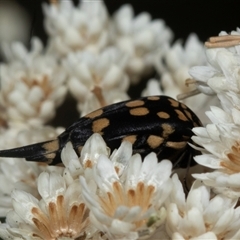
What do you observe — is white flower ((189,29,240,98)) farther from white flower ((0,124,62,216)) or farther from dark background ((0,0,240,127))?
dark background ((0,0,240,127))

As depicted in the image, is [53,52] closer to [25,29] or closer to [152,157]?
[152,157]

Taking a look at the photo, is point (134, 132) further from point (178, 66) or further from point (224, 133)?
point (178, 66)

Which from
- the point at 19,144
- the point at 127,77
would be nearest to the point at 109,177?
the point at 19,144

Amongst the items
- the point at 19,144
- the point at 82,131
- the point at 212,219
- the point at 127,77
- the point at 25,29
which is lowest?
the point at 212,219

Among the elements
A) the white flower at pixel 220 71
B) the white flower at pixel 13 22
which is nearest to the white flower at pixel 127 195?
the white flower at pixel 220 71

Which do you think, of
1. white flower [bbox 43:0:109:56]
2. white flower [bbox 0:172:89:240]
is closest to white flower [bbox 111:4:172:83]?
white flower [bbox 43:0:109:56]

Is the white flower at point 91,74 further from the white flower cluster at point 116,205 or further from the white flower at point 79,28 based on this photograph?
the white flower cluster at point 116,205
